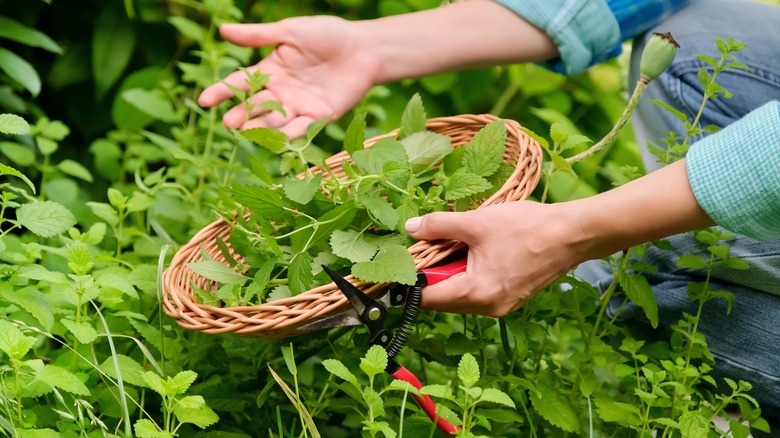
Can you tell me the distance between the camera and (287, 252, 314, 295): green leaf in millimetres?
961

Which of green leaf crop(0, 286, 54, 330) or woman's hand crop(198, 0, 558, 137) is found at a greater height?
woman's hand crop(198, 0, 558, 137)

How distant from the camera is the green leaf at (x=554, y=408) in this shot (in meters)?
1.03


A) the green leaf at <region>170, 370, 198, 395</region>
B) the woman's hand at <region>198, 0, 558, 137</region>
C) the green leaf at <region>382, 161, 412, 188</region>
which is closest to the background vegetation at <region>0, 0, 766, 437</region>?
the green leaf at <region>170, 370, 198, 395</region>

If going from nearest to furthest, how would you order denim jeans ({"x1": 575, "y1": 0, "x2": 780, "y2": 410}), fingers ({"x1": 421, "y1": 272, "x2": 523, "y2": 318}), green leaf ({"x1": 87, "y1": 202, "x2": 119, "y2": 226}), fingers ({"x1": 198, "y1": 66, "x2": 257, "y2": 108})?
1. fingers ({"x1": 421, "y1": 272, "x2": 523, "y2": 318})
2. denim jeans ({"x1": 575, "y1": 0, "x2": 780, "y2": 410})
3. green leaf ({"x1": 87, "y1": 202, "x2": 119, "y2": 226})
4. fingers ({"x1": 198, "y1": 66, "x2": 257, "y2": 108})

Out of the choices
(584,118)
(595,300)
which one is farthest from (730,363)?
(584,118)

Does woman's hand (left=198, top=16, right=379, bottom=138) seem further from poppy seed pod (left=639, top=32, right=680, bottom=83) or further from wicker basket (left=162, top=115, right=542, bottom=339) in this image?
poppy seed pod (left=639, top=32, right=680, bottom=83)

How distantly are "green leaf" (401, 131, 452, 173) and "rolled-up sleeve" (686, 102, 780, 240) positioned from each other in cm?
31

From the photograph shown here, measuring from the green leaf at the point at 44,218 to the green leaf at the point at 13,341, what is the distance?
0.13 m

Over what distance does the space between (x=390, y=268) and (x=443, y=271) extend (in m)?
0.09

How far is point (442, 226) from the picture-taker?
0.95 meters

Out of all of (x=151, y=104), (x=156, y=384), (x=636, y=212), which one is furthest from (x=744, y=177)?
(x=151, y=104)

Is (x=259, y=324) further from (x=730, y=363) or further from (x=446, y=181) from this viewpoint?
(x=730, y=363)

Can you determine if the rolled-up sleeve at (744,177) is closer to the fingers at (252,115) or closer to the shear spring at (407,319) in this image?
the shear spring at (407,319)

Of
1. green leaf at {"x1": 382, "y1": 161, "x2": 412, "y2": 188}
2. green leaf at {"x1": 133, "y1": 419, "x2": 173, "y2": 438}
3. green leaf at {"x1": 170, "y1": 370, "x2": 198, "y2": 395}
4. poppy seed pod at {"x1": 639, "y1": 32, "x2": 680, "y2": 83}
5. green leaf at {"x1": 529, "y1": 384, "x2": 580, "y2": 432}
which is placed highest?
poppy seed pod at {"x1": 639, "y1": 32, "x2": 680, "y2": 83}
